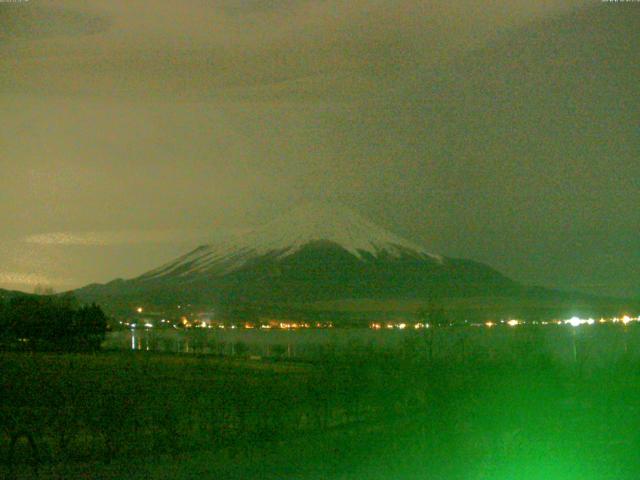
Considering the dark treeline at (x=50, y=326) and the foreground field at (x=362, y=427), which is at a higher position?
the dark treeline at (x=50, y=326)

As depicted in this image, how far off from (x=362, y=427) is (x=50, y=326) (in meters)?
42.9

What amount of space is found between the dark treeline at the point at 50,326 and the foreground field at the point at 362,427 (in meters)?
26.6

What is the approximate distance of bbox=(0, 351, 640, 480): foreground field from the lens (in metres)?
14.1

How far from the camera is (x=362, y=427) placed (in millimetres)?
19672

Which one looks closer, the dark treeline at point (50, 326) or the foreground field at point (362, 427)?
the foreground field at point (362, 427)

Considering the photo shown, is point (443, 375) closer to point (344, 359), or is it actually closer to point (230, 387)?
point (230, 387)

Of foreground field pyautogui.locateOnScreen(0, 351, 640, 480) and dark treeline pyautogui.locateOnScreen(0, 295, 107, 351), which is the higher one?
dark treeline pyautogui.locateOnScreen(0, 295, 107, 351)

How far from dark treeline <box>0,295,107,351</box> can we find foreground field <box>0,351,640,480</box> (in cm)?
2656

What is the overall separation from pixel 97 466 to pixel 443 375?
36.4 ft

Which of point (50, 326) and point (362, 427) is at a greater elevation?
point (50, 326)

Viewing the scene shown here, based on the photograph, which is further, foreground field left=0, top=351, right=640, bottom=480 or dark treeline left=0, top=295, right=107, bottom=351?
dark treeline left=0, top=295, right=107, bottom=351

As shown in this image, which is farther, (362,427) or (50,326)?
(50,326)

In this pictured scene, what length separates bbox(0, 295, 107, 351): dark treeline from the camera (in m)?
57.6

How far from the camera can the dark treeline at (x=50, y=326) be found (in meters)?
57.6
